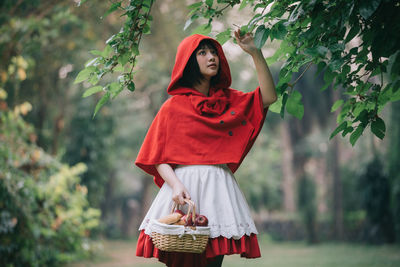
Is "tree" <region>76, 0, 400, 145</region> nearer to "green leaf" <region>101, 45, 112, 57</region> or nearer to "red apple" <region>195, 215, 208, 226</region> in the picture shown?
"green leaf" <region>101, 45, 112, 57</region>

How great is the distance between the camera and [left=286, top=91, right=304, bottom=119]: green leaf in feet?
7.70

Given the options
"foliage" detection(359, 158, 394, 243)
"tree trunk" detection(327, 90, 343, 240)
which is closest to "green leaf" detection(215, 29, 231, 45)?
"foliage" detection(359, 158, 394, 243)

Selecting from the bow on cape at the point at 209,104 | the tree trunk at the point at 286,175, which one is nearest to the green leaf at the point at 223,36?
the bow on cape at the point at 209,104

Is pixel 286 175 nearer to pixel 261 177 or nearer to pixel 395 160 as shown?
pixel 261 177

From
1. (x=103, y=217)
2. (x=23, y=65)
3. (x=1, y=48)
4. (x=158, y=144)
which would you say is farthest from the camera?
(x=103, y=217)

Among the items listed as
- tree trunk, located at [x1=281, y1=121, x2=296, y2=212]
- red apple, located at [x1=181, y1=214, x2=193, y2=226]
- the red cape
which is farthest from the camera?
tree trunk, located at [x1=281, y1=121, x2=296, y2=212]

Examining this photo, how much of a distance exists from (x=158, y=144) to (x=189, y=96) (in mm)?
340

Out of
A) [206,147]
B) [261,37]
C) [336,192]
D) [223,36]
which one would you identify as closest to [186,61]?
[223,36]

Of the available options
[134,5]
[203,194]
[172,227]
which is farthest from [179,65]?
[172,227]

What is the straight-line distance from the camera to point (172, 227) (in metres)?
1.81

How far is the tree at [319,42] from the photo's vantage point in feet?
5.48

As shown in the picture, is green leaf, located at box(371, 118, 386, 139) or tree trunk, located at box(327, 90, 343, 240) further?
tree trunk, located at box(327, 90, 343, 240)

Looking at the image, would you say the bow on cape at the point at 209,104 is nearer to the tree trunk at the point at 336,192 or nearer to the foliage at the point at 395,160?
Answer: the foliage at the point at 395,160

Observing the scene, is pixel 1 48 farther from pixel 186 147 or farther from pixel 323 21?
pixel 323 21
